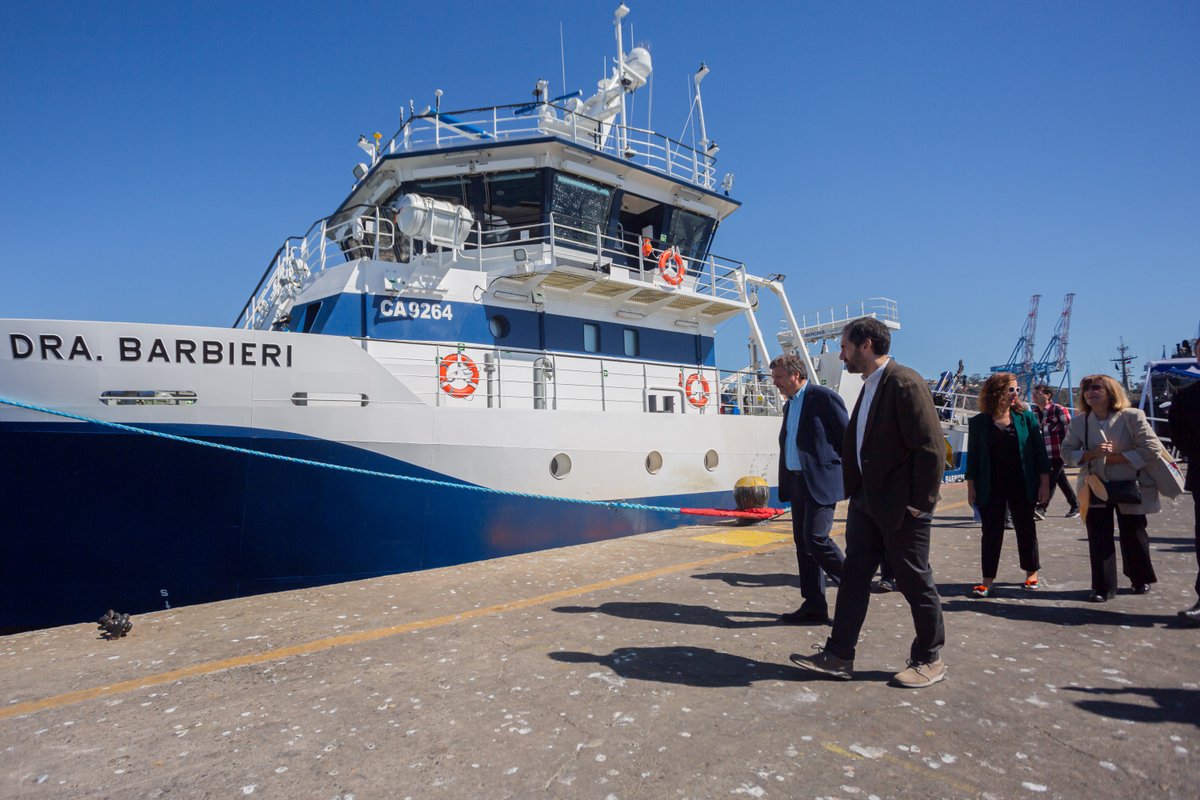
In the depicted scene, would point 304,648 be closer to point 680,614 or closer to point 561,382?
point 680,614

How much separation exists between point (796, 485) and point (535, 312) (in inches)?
235

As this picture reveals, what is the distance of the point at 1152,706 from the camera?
8.25 feet

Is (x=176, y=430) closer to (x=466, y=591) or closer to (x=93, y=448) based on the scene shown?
(x=93, y=448)

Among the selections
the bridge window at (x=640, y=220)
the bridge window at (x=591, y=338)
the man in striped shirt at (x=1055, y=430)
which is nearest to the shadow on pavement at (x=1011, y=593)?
the man in striped shirt at (x=1055, y=430)

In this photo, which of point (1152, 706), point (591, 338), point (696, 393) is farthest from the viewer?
point (591, 338)

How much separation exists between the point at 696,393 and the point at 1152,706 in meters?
7.25

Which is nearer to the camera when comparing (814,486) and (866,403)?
(866,403)

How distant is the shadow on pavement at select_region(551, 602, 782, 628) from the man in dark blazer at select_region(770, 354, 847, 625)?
167mm

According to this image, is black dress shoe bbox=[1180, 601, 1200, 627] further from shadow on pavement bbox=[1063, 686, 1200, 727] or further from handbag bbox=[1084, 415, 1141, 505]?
shadow on pavement bbox=[1063, 686, 1200, 727]

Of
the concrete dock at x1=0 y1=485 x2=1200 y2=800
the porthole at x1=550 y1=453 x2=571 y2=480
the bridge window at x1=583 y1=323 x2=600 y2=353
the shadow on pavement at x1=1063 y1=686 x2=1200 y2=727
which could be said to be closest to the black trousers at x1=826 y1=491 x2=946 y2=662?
the concrete dock at x1=0 y1=485 x2=1200 y2=800

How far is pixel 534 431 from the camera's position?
7.34 metres

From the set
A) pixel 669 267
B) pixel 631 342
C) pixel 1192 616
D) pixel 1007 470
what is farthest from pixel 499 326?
pixel 1192 616

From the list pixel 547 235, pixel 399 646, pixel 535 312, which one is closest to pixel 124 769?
pixel 399 646

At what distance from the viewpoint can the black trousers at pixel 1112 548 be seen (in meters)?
4.04
